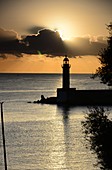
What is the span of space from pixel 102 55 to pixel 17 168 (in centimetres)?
1559

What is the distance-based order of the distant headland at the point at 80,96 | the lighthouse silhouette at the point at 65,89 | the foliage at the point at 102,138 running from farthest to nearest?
the distant headland at the point at 80,96
the lighthouse silhouette at the point at 65,89
the foliage at the point at 102,138

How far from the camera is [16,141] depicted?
48594mm

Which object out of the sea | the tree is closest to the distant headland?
the sea

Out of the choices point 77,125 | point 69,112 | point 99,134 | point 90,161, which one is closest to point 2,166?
point 90,161

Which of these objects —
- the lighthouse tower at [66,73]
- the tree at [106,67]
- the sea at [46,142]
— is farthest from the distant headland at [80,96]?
the tree at [106,67]

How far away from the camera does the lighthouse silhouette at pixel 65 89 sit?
84438 mm

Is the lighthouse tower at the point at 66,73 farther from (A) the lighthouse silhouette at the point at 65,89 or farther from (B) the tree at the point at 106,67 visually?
(B) the tree at the point at 106,67

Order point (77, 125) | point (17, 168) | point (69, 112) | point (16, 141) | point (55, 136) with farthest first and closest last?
point (69, 112) < point (77, 125) < point (55, 136) < point (16, 141) < point (17, 168)

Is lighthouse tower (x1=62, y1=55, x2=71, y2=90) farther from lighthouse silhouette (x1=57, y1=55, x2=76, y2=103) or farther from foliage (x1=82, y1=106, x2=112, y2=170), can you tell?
foliage (x1=82, y1=106, x2=112, y2=170)

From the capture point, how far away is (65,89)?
277ft

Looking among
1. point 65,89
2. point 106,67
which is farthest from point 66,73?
point 106,67

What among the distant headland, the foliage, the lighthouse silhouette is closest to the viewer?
the foliage

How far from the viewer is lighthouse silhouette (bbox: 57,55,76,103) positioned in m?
84.4

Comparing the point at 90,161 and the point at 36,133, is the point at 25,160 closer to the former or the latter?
the point at 90,161
